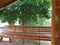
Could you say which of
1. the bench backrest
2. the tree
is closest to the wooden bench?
the bench backrest

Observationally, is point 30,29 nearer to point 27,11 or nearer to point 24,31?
point 24,31

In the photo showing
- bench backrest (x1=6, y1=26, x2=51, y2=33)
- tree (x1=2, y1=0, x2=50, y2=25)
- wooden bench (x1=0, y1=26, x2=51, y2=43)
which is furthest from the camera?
tree (x1=2, y1=0, x2=50, y2=25)

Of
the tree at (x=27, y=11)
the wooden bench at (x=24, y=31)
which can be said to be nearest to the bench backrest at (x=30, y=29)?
the wooden bench at (x=24, y=31)

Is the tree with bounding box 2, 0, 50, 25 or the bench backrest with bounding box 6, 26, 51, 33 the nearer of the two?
the bench backrest with bounding box 6, 26, 51, 33

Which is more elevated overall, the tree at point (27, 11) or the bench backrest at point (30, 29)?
the tree at point (27, 11)

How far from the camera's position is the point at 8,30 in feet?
20.1

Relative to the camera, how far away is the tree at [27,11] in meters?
6.89

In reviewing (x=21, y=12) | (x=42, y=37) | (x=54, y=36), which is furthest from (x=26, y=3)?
(x=54, y=36)

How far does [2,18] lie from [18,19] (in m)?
0.78

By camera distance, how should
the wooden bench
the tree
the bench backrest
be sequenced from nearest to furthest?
the wooden bench < the bench backrest < the tree

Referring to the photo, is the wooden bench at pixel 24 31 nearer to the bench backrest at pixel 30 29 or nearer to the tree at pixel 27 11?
the bench backrest at pixel 30 29

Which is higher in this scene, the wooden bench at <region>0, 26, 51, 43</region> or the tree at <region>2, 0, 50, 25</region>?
the tree at <region>2, 0, 50, 25</region>

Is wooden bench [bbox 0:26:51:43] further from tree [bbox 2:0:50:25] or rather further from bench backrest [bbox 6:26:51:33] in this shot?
tree [bbox 2:0:50:25]

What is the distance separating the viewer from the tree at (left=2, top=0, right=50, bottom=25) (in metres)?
6.89
